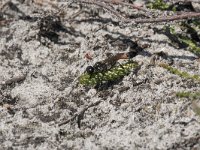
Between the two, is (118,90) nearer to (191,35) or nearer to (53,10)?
(191,35)

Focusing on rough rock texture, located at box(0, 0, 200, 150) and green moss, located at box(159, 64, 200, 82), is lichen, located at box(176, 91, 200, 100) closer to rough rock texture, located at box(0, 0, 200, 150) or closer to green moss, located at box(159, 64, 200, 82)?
rough rock texture, located at box(0, 0, 200, 150)

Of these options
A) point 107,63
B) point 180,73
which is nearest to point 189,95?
point 180,73

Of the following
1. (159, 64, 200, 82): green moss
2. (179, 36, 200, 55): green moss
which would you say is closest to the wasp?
(159, 64, 200, 82): green moss

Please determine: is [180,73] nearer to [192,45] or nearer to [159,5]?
[192,45]

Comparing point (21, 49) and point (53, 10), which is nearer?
point (21, 49)

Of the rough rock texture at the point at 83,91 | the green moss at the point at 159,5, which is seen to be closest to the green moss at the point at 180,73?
the rough rock texture at the point at 83,91

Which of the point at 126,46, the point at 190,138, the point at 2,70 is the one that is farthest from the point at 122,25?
the point at 190,138
